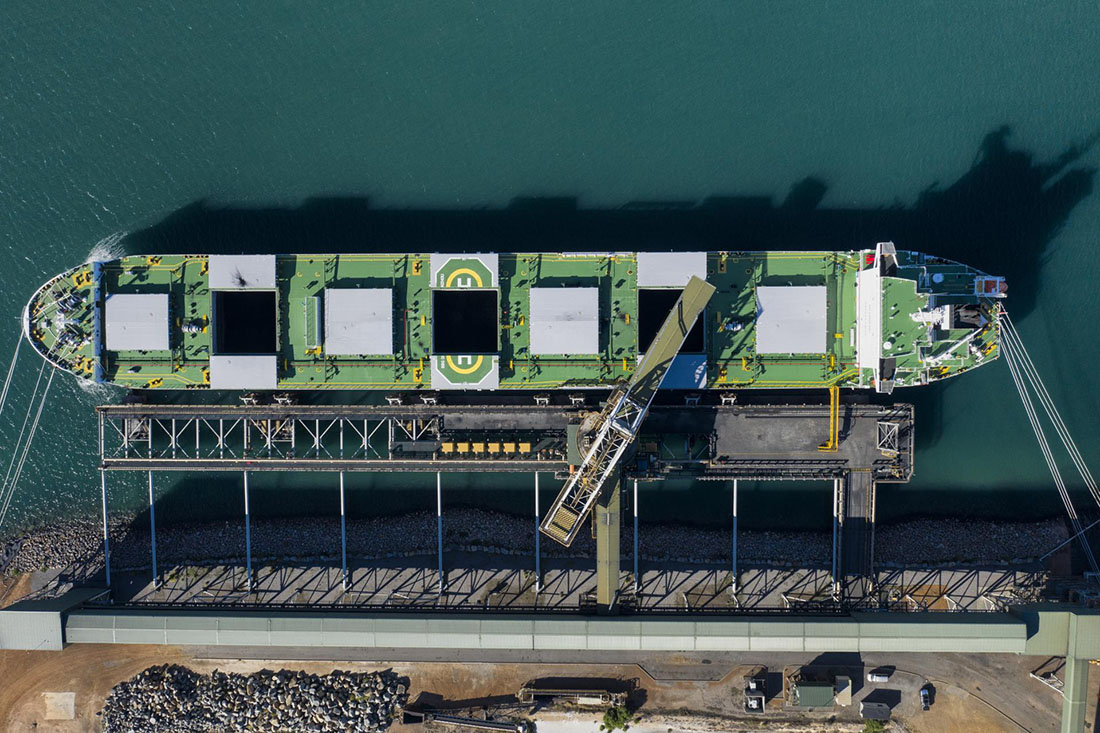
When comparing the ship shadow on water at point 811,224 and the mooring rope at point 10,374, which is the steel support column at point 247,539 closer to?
the ship shadow on water at point 811,224

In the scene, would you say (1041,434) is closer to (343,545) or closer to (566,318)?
(566,318)

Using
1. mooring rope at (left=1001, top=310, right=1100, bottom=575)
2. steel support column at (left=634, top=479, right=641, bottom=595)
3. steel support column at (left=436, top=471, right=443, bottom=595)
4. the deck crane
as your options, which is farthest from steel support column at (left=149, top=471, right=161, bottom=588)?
mooring rope at (left=1001, top=310, right=1100, bottom=575)

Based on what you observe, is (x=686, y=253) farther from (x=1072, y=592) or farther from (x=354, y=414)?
(x=1072, y=592)

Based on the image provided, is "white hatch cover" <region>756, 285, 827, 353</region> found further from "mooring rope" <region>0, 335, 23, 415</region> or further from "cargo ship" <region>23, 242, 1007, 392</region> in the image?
"mooring rope" <region>0, 335, 23, 415</region>

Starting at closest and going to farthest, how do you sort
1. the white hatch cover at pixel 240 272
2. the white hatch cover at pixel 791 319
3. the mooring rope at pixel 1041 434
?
the white hatch cover at pixel 791 319
the white hatch cover at pixel 240 272
the mooring rope at pixel 1041 434

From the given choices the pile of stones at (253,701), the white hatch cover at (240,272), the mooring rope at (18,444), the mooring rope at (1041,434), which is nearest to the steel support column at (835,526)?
the mooring rope at (1041,434)

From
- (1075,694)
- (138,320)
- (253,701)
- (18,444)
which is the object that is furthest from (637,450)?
(18,444)
